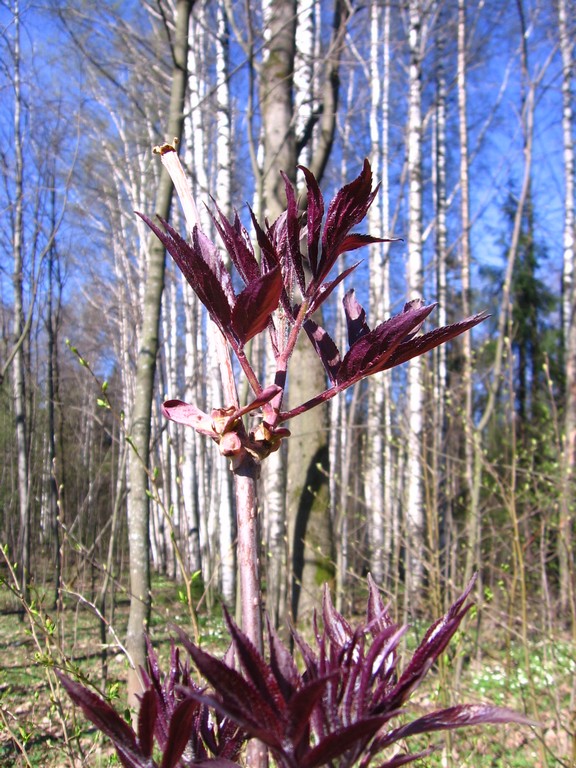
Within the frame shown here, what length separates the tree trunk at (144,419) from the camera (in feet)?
8.96

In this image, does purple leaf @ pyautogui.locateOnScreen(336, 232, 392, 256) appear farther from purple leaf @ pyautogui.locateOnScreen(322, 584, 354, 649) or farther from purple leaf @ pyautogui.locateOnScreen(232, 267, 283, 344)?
purple leaf @ pyautogui.locateOnScreen(322, 584, 354, 649)

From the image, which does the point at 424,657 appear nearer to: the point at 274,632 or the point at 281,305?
the point at 274,632

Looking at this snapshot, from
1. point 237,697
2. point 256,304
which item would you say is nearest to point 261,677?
point 237,697

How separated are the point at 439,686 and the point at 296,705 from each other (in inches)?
67.8

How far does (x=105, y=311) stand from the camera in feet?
47.8

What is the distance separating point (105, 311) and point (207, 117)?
17.0 feet

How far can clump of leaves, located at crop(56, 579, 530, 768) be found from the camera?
38 cm

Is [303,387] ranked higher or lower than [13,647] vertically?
higher

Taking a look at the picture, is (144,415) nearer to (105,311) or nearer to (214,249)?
(214,249)

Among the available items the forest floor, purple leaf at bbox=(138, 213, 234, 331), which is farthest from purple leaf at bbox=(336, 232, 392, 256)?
the forest floor

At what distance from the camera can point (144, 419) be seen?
291cm

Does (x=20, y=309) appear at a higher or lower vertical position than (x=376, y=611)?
higher

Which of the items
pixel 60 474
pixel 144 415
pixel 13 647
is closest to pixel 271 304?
pixel 144 415

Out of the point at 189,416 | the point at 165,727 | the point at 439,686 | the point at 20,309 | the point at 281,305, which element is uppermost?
the point at 20,309
